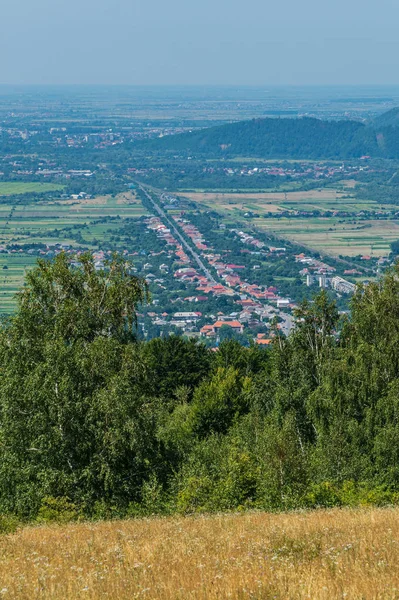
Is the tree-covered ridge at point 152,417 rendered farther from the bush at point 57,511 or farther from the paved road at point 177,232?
the paved road at point 177,232

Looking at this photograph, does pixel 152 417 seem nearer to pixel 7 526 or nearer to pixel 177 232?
pixel 7 526

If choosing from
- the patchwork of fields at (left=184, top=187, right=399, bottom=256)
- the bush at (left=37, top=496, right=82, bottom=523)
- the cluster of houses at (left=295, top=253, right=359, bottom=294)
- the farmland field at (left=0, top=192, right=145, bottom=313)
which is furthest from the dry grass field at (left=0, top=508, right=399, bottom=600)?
the patchwork of fields at (left=184, top=187, right=399, bottom=256)

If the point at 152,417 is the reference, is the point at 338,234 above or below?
below

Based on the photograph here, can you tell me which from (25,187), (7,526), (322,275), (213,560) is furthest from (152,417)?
(25,187)

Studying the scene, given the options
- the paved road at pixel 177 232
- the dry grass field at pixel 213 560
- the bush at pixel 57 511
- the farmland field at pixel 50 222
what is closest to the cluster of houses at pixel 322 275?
the paved road at pixel 177 232

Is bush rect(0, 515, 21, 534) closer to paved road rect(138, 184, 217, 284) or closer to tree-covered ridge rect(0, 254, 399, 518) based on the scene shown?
tree-covered ridge rect(0, 254, 399, 518)

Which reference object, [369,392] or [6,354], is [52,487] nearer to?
[6,354]
